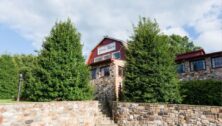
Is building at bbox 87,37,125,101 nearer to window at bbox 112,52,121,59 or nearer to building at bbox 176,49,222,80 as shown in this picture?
building at bbox 176,49,222,80

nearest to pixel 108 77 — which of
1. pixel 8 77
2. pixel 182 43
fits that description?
pixel 8 77

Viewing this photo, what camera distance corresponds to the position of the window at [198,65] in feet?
56.8

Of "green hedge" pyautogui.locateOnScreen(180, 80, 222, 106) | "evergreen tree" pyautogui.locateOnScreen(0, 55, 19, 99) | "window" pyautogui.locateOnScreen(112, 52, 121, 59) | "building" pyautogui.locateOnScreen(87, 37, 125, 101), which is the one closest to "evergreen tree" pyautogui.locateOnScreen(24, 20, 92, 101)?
"building" pyautogui.locateOnScreen(87, 37, 125, 101)

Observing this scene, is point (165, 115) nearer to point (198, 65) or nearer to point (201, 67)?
point (201, 67)

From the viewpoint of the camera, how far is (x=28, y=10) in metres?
11.6

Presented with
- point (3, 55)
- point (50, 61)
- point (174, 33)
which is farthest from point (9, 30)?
point (174, 33)

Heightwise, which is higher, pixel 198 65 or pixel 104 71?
pixel 198 65

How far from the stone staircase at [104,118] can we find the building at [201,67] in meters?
7.00

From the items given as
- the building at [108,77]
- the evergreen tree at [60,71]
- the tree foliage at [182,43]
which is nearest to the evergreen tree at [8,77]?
the evergreen tree at [60,71]

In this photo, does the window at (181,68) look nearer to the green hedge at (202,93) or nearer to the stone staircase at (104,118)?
the green hedge at (202,93)

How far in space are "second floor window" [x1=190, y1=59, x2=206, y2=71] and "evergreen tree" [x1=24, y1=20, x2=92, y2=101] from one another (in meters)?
8.59

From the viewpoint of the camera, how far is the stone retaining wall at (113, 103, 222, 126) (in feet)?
32.6

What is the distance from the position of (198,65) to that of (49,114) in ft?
38.8

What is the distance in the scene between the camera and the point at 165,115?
36.7ft
